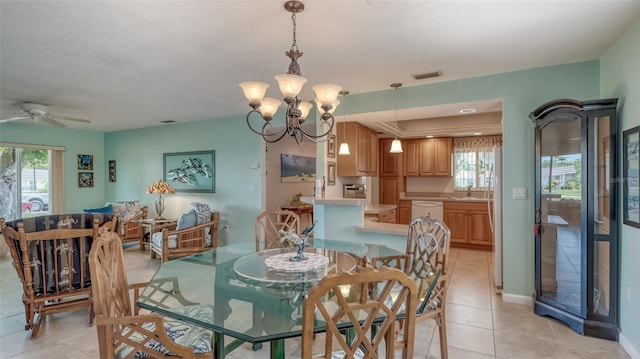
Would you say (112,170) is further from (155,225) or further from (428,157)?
(428,157)

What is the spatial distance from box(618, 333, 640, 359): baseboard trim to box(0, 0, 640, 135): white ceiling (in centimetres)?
227

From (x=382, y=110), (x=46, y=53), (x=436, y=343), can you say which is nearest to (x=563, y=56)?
(x=382, y=110)

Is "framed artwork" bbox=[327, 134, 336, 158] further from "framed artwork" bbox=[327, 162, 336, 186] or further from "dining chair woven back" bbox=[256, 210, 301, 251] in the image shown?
"dining chair woven back" bbox=[256, 210, 301, 251]

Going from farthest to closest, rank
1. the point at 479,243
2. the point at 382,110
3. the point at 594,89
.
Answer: the point at 479,243 < the point at 382,110 < the point at 594,89

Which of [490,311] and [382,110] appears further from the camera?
[382,110]

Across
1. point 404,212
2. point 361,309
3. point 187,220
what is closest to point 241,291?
point 361,309

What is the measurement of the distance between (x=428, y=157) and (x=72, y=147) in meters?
7.30

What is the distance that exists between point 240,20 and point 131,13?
679mm

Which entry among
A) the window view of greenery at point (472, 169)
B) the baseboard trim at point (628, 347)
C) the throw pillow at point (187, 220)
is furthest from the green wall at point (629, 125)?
the throw pillow at point (187, 220)

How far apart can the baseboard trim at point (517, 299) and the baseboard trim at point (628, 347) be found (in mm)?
769

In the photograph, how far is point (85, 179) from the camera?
22.4 ft

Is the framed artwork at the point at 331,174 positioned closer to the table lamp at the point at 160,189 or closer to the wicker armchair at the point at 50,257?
the wicker armchair at the point at 50,257

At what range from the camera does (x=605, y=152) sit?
253 centimetres

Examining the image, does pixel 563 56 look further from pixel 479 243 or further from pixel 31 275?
pixel 31 275
